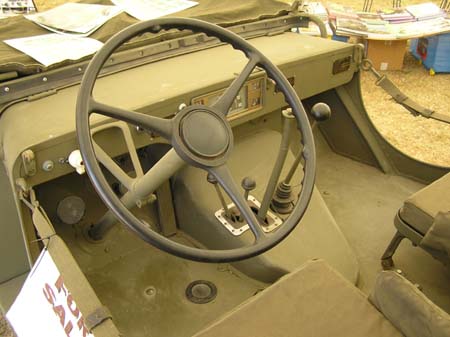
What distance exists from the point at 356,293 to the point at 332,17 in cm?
358

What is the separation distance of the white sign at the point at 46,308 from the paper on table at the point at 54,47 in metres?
0.70

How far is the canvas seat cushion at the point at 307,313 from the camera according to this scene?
1146 millimetres

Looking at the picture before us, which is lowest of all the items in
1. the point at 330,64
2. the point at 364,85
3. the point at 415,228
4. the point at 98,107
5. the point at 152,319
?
the point at 364,85

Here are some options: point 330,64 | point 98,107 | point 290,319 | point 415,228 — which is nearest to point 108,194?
point 98,107

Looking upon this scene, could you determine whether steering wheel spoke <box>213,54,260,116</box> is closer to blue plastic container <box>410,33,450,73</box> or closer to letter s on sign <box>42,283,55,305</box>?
letter s on sign <box>42,283,55,305</box>

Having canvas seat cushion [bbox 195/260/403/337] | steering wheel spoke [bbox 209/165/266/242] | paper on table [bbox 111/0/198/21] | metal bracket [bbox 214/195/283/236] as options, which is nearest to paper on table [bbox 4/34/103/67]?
paper on table [bbox 111/0/198/21]

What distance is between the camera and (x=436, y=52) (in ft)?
14.1

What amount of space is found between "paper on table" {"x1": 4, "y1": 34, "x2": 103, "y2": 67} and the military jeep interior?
0.04 metres

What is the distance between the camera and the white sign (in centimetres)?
118

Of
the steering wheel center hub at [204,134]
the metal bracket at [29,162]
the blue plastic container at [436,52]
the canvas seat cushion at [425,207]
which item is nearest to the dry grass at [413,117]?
the blue plastic container at [436,52]

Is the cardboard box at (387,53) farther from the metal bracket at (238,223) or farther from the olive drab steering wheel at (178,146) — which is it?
the olive drab steering wheel at (178,146)

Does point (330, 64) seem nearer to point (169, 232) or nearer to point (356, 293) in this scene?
point (169, 232)

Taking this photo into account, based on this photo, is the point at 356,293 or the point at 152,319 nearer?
the point at 356,293

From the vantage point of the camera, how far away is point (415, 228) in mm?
1559
